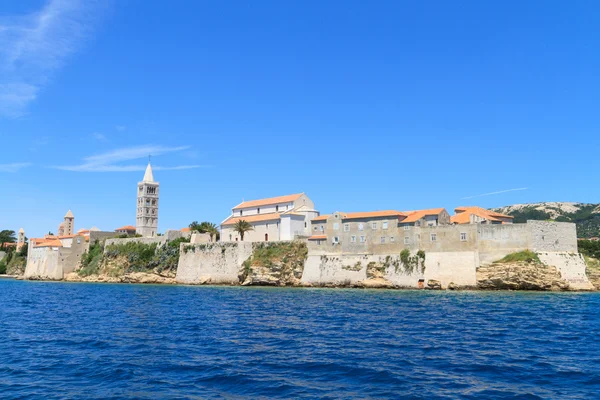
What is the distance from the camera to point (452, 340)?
20234mm

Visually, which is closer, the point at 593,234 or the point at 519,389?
the point at 519,389

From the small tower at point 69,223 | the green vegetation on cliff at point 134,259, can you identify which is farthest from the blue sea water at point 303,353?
the small tower at point 69,223

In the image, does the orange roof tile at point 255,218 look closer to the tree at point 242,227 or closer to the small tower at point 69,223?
the tree at point 242,227

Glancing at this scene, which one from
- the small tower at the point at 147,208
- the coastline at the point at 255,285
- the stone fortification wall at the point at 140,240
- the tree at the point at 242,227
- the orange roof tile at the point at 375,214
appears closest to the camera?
the coastline at the point at 255,285

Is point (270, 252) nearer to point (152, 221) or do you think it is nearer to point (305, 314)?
point (305, 314)

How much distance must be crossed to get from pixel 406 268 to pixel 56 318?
33326 mm

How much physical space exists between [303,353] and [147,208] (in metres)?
80.9

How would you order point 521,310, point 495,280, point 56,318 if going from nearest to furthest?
point 56,318, point 521,310, point 495,280

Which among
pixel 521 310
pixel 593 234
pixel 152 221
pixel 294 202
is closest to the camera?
pixel 521 310

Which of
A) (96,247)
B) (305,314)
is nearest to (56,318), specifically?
(305,314)

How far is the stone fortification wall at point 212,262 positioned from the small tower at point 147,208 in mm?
26949

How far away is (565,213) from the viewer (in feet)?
555

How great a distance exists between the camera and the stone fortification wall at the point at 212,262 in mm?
63406

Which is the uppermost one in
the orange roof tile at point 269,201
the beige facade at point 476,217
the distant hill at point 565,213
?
the distant hill at point 565,213
